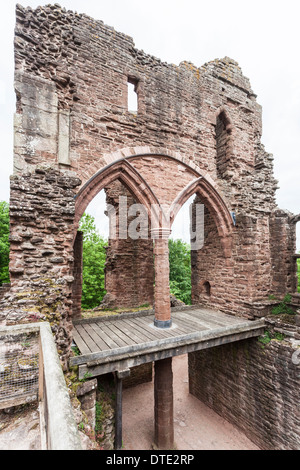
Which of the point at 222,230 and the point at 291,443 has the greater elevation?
the point at 222,230

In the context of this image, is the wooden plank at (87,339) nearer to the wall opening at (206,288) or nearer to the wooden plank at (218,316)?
the wooden plank at (218,316)

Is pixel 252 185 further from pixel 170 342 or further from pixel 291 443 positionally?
pixel 291 443

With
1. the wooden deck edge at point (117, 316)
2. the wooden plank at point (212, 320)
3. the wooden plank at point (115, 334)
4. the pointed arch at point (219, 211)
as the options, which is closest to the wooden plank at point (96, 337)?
the wooden deck edge at point (117, 316)

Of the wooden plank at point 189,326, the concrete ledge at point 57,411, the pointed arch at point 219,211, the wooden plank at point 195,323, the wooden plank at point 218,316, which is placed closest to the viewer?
the concrete ledge at point 57,411

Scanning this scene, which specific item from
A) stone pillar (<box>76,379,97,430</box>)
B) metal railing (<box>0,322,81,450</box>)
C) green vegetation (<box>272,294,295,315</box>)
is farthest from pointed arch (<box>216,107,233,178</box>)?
metal railing (<box>0,322,81,450</box>)

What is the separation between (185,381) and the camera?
8.55 m

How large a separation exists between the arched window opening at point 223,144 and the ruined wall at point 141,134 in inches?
1.4

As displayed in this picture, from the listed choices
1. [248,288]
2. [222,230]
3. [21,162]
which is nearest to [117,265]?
[222,230]

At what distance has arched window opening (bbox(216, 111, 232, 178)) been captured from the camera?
698cm

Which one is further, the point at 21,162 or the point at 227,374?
the point at 227,374

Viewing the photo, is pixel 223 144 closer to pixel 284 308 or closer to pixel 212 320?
pixel 284 308

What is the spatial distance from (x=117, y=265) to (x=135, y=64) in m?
6.24

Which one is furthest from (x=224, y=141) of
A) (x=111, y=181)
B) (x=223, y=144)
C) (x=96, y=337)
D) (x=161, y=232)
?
(x=96, y=337)

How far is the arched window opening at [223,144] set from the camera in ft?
22.9
